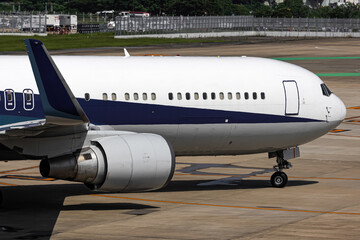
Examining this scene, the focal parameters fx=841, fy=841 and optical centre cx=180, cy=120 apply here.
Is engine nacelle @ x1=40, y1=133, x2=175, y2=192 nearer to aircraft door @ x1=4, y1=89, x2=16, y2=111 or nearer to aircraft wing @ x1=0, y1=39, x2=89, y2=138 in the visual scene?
aircraft wing @ x1=0, y1=39, x2=89, y2=138

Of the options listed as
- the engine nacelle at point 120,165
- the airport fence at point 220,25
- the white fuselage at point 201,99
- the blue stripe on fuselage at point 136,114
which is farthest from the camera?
the airport fence at point 220,25

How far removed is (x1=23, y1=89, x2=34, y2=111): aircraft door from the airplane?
3cm

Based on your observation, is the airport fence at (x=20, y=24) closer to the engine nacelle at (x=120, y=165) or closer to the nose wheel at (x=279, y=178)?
the nose wheel at (x=279, y=178)

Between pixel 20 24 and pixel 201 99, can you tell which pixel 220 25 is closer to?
pixel 20 24

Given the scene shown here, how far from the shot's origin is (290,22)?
6668 inches

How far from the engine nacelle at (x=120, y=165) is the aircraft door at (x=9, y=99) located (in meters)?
2.80

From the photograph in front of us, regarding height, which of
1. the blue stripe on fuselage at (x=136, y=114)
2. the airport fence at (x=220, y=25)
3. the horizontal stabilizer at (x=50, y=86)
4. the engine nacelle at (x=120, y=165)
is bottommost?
the airport fence at (x=220, y=25)

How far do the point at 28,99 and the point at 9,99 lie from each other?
63cm

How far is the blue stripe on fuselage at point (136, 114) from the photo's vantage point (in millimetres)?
28391

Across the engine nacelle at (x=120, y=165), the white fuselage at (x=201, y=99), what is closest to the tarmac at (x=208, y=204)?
the engine nacelle at (x=120, y=165)

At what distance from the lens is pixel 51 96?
79.4ft

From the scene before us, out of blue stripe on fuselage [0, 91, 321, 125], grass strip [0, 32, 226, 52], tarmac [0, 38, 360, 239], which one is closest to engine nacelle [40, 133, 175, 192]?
tarmac [0, 38, 360, 239]

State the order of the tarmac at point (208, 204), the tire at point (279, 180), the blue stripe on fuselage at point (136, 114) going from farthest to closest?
the tire at point (279, 180), the blue stripe on fuselage at point (136, 114), the tarmac at point (208, 204)

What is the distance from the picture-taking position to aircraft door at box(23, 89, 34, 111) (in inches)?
1118
